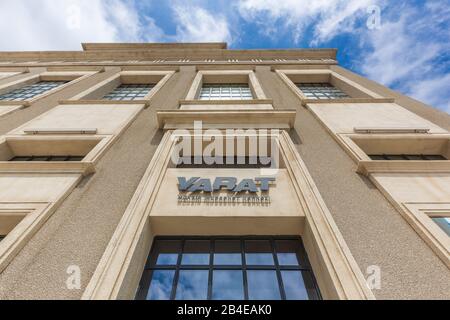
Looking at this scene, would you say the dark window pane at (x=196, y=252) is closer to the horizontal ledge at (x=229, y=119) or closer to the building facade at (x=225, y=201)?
the building facade at (x=225, y=201)

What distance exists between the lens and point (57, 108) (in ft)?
33.4

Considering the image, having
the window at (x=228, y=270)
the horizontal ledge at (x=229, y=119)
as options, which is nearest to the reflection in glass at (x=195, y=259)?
the window at (x=228, y=270)

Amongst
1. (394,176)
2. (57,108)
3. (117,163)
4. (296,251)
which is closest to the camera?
(296,251)

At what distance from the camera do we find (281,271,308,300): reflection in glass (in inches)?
174

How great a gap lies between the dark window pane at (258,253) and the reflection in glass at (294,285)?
42 cm

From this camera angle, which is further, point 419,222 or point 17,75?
point 17,75

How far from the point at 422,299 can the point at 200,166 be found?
20.4 feet

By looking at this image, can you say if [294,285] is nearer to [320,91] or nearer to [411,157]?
[411,157]

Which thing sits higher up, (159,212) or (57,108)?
(57,108)

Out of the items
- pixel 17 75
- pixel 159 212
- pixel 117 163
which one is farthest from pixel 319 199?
pixel 17 75

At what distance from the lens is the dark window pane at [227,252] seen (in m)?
5.00

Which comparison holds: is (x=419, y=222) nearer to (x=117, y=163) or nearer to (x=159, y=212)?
(x=159, y=212)
